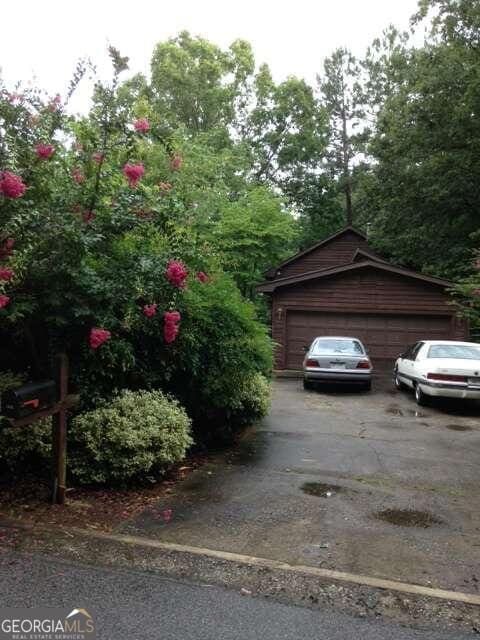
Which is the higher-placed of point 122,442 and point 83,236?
point 83,236

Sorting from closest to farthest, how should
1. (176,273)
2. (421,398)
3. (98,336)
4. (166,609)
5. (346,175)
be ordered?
(166,609), (98,336), (176,273), (421,398), (346,175)

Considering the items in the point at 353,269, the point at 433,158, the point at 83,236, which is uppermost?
the point at 433,158

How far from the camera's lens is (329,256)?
27.6 meters

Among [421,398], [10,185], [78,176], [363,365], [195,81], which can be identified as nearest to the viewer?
[10,185]

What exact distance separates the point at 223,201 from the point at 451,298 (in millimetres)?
10387

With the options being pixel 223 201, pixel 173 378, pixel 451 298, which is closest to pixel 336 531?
pixel 173 378

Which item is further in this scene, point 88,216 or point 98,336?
point 88,216

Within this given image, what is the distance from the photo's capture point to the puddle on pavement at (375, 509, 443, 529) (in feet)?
15.0

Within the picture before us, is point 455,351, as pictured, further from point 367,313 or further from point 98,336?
point 98,336

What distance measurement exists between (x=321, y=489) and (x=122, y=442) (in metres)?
2.16

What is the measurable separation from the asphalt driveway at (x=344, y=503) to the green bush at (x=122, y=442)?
0.45m

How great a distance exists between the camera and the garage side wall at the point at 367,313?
1819 centimetres

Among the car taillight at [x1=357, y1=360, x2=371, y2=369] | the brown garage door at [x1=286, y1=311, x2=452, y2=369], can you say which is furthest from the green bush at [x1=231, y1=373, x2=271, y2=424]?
the brown garage door at [x1=286, y1=311, x2=452, y2=369]

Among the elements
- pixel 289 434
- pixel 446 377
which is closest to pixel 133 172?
pixel 289 434
